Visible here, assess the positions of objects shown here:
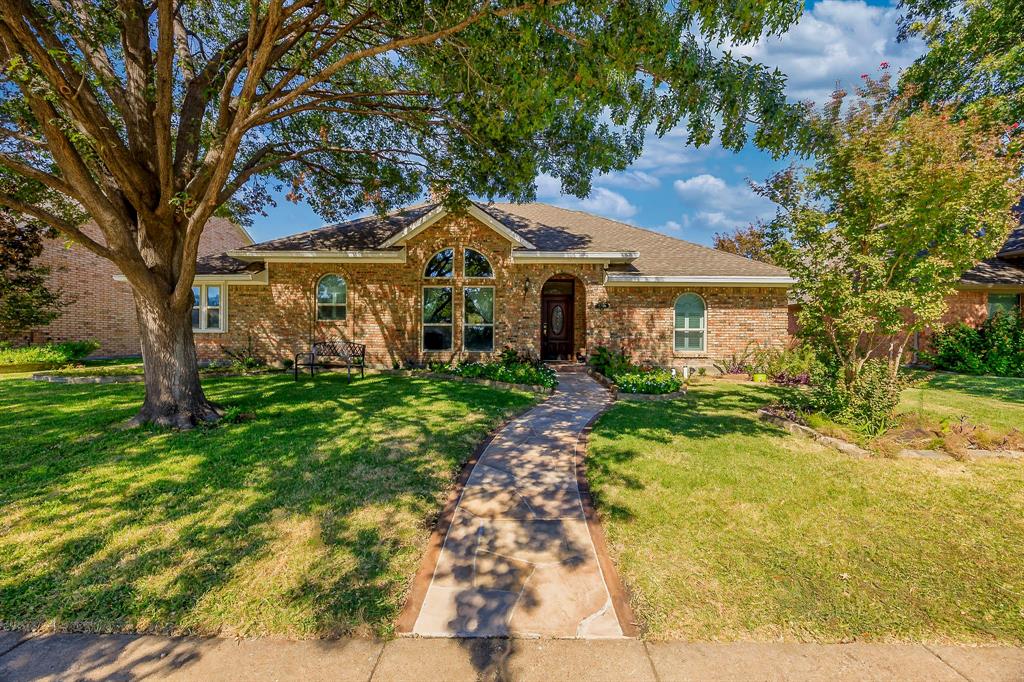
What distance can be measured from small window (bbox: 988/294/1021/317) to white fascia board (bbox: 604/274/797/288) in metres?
9.22

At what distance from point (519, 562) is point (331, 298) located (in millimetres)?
11812

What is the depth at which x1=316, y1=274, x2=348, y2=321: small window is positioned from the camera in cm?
1288

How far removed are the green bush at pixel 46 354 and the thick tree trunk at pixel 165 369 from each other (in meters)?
10.6

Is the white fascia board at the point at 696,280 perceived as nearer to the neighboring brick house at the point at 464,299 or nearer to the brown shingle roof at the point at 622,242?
the neighboring brick house at the point at 464,299

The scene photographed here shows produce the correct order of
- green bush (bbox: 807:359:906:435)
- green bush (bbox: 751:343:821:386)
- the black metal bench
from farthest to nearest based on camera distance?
the black metal bench, green bush (bbox: 751:343:821:386), green bush (bbox: 807:359:906:435)

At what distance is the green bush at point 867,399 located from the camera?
5.92m

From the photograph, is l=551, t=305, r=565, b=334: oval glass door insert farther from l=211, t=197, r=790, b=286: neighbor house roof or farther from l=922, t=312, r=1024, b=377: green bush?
l=922, t=312, r=1024, b=377: green bush

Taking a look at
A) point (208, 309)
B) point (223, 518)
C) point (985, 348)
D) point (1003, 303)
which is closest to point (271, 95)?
point (223, 518)

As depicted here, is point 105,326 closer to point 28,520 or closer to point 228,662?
point 28,520

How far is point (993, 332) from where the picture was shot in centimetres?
1352

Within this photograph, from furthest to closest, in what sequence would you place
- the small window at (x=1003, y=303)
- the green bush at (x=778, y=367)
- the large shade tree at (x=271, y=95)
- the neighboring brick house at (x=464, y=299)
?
the small window at (x=1003, y=303) → the neighboring brick house at (x=464, y=299) → the green bush at (x=778, y=367) → the large shade tree at (x=271, y=95)

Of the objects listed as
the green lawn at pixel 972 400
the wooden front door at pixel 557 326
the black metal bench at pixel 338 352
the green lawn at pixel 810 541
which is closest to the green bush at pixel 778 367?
the green lawn at pixel 972 400

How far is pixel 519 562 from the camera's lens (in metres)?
3.15

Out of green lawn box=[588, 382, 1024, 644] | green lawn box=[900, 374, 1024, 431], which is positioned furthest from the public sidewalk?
green lawn box=[900, 374, 1024, 431]
